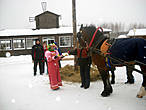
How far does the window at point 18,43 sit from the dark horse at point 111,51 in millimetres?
17684

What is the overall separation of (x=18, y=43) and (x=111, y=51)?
18946 millimetres

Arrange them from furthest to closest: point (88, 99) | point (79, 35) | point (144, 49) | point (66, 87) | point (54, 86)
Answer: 1. point (66, 87)
2. point (54, 86)
3. point (79, 35)
4. point (88, 99)
5. point (144, 49)

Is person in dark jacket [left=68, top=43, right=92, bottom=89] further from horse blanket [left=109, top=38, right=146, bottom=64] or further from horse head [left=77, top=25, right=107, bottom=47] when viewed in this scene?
horse blanket [left=109, top=38, right=146, bottom=64]

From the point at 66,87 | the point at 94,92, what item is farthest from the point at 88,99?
the point at 66,87

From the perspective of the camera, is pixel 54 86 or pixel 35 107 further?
pixel 54 86

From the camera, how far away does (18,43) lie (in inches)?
766

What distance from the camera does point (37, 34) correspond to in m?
18.3

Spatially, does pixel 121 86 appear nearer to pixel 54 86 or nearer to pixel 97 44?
pixel 97 44

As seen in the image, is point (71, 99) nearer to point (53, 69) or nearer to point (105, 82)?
point (105, 82)

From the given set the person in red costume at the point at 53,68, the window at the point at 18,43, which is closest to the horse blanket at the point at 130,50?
the person in red costume at the point at 53,68

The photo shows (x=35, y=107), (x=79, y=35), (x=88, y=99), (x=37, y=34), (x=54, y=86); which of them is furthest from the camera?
(x=37, y=34)

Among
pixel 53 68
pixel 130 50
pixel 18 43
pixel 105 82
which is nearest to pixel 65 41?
pixel 18 43

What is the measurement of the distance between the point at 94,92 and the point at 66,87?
43.9 inches

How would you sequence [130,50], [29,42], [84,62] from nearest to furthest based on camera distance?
1. [130,50]
2. [84,62]
3. [29,42]
